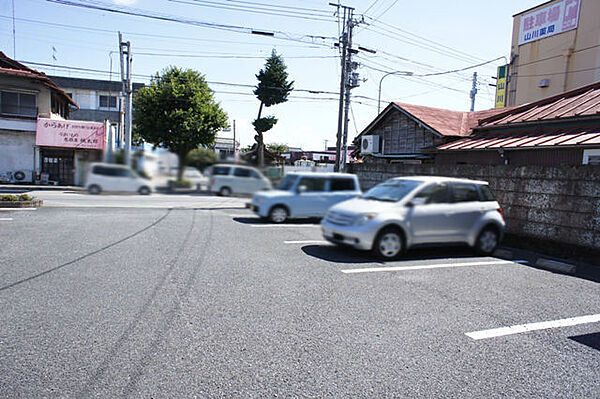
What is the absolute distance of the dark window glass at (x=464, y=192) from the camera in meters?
5.39

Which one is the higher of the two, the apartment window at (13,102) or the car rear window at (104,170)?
the apartment window at (13,102)

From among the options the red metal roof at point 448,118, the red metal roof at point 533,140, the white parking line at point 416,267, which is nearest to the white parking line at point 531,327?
the white parking line at point 416,267

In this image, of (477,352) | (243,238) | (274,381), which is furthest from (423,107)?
(274,381)

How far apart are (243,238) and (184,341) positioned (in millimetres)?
5189

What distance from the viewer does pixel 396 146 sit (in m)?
18.4

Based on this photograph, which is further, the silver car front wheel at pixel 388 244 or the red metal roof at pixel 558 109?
the red metal roof at pixel 558 109

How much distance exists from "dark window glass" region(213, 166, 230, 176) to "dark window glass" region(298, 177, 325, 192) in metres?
0.47

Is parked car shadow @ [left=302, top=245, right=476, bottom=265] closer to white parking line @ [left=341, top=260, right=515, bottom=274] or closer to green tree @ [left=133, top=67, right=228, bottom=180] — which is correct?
white parking line @ [left=341, top=260, right=515, bottom=274]

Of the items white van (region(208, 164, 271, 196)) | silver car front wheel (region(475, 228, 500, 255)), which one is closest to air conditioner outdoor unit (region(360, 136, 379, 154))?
silver car front wheel (region(475, 228, 500, 255))

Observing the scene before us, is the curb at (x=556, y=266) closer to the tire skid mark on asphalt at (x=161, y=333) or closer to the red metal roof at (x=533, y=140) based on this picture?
the red metal roof at (x=533, y=140)

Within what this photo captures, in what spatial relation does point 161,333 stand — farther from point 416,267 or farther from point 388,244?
point 416,267

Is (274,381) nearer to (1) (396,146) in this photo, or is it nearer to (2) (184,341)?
(2) (184,341)

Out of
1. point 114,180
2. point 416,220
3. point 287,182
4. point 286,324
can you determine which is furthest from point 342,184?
point 416,220

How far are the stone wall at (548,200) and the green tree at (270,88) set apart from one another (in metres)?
4.39
